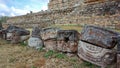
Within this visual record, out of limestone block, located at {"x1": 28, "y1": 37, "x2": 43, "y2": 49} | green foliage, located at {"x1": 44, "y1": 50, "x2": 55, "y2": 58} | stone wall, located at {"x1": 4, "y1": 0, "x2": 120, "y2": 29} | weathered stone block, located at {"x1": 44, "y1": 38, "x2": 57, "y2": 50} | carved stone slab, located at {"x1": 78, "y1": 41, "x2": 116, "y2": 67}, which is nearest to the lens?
carved stone slab, located at {"x1": 78, "y1": 41, "x2": 116, "y2": 67}

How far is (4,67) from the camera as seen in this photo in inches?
195

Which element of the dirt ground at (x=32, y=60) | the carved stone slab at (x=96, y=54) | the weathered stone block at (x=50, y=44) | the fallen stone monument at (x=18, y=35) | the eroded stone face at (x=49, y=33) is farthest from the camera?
the fallen stone monument at (x=18, y=35)

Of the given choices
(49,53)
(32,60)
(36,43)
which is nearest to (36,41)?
(36,43)

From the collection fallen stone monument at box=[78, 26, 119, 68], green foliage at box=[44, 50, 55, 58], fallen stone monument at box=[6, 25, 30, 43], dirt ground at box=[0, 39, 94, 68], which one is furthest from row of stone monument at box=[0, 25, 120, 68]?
fallen stone monument at box=[6, 25, 30, 43]

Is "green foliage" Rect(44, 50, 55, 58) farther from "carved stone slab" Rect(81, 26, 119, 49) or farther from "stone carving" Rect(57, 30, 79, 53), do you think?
"carved stone slab" Rect(81, 26, 119, 49)

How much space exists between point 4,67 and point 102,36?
2448 mm

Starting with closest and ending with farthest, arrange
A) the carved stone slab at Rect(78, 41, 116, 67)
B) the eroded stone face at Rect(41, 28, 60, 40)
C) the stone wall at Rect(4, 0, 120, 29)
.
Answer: the carved stone slab at Rect(78, 41, 116, 67), the eroded stone face at Rect(41, 28, 60, 40), the stone wall at Rect(4, 0, 120, 29)

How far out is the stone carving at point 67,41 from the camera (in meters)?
5.25

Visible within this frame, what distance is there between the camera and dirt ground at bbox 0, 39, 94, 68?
190 inches

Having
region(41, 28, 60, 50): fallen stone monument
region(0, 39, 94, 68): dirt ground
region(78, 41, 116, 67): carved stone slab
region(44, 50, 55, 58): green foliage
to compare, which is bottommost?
region(0, 39, 94, 68): dirt ground

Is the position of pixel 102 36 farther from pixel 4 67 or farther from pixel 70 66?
pixel 4 67

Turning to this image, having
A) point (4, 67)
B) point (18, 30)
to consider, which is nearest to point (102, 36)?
point (4, 67)

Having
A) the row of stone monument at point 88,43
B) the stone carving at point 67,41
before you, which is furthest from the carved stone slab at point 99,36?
the stone carving at point 67,41

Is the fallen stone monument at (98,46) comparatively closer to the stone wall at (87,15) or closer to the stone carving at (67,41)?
the stone carving at (67,41)
